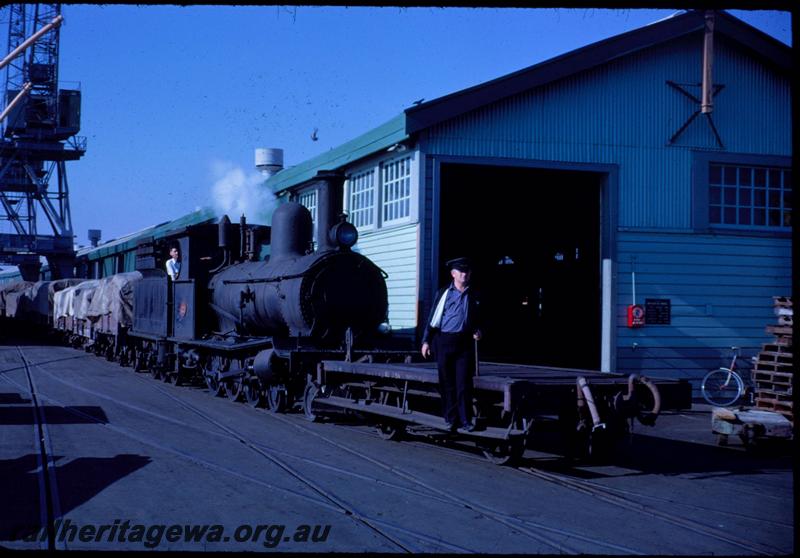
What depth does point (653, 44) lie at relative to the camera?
16.3m

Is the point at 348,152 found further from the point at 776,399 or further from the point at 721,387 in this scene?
the point at 776,399

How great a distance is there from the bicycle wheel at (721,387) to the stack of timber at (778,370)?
10.7ft

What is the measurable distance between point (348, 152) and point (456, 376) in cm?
1014

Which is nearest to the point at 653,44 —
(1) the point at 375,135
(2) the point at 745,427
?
(1) the point at 375,135

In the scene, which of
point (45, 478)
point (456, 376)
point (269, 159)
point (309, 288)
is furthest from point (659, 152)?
point (269, 159)

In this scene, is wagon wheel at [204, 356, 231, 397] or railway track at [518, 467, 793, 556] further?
wagon wheel at [204, 356, 231, 397]

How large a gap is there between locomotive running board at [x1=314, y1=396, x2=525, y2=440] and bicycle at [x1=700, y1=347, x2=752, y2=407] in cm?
793

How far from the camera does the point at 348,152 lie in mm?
18094

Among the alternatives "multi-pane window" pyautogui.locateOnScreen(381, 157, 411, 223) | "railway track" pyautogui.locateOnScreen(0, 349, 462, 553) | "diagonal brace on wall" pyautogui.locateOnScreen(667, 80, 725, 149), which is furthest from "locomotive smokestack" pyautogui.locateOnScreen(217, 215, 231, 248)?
"diagonal brace on wall" pyautogui.locateOnScreen(667, 80, 725, 149)

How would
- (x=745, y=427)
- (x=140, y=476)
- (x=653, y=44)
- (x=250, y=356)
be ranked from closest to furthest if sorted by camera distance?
(x=140, y=476) → (x=745, y=427) → (x=250, y=356) → (x=653, y=44)

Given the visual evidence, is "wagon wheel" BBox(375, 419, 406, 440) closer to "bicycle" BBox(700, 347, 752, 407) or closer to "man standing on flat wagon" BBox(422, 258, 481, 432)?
"man standing on flat wagon" BBox(422, 258, 481, 432)

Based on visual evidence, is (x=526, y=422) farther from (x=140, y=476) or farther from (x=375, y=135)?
(x=375, y=135)

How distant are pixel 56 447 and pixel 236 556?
219 inches

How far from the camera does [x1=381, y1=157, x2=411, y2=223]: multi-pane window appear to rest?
1591 centimetres
